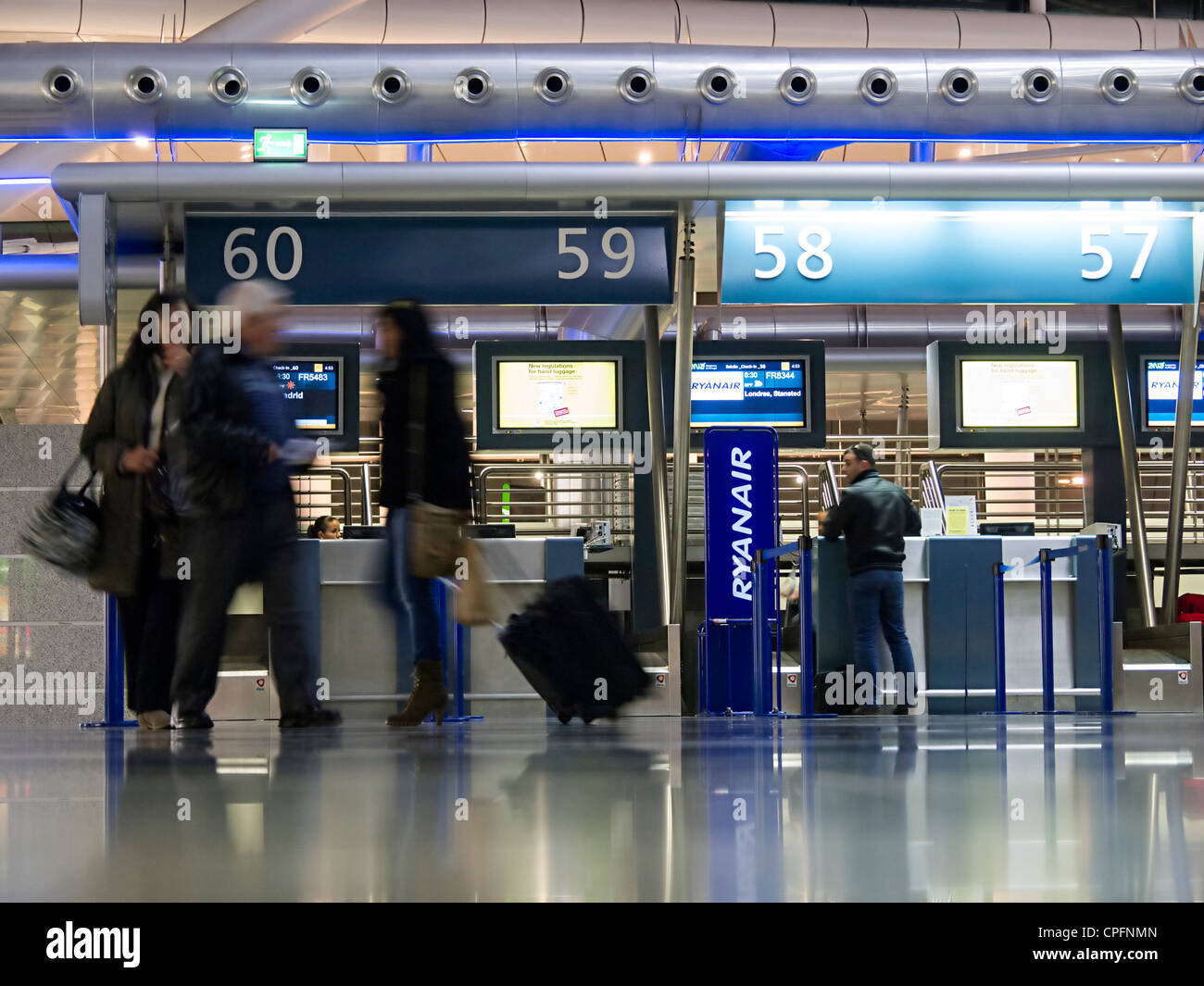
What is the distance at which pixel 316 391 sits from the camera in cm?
1257

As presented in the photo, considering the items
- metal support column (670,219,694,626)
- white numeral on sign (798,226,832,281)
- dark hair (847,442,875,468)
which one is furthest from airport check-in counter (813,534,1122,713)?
white numeral on sign (798,226,832,281)

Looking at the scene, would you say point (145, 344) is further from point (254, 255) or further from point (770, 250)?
point (770, 250)

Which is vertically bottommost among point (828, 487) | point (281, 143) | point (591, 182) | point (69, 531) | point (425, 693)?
point (425, 693)

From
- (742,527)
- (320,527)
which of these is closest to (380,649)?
(742,527)

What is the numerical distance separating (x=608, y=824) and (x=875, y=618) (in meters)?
7.63

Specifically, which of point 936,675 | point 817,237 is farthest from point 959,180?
point 936,675

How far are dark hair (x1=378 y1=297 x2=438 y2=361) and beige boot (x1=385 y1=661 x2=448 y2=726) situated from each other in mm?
1235

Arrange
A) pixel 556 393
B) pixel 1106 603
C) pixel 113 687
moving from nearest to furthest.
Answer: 1. pixel 113 687
2. pixel 1106 603
3. pixel 556 393

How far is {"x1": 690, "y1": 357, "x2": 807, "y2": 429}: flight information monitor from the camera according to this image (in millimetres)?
12969

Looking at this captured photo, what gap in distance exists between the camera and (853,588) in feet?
31.7

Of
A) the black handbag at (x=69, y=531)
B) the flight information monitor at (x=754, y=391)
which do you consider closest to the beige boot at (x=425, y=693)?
the black handbag at (x=69, y=531)

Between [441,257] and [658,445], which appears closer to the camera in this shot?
[441,257]

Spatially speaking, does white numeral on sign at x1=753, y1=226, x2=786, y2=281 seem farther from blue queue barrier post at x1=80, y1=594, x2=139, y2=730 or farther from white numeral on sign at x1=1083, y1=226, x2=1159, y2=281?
blue queue barrier post at x1=80, y1=594, x2=139, y2=730

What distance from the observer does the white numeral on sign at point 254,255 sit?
8.73 metres
